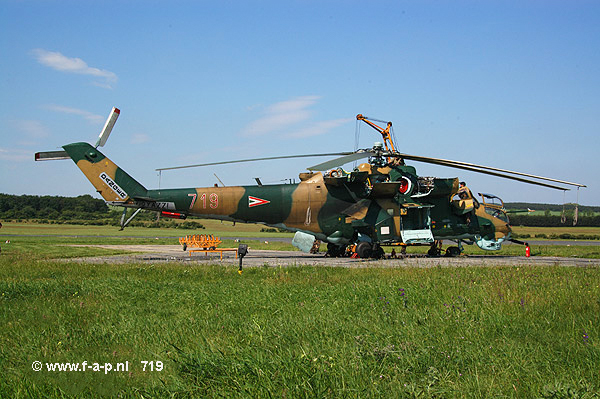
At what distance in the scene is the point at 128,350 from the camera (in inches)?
240

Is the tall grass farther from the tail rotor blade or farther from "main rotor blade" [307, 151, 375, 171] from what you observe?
the tail rotor blade

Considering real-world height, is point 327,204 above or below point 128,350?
above

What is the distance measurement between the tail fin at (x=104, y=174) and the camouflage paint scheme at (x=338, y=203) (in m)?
0.04

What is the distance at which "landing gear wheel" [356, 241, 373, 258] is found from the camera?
2278 cm

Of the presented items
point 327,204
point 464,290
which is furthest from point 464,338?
point 327,204

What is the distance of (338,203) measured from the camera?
909 inches

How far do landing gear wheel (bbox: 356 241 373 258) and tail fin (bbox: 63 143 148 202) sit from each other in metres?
9.73

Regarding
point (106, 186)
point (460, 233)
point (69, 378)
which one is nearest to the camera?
point (69, 378)

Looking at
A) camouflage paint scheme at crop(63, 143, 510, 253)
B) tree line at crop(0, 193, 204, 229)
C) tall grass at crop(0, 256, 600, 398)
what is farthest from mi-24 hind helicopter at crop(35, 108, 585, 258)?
tree line at crop(0, 193, 204, 229)

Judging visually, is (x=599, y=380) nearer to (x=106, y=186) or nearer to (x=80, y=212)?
(x=106, y=186)

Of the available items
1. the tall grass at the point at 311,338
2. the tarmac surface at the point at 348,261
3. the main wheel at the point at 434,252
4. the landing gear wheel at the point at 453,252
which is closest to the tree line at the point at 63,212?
the tarmac surface at the point at 348,261

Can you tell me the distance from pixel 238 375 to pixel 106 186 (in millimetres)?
18217

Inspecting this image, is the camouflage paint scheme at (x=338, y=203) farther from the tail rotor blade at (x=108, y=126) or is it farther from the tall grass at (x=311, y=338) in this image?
the tall grass at (x=311, y=338)

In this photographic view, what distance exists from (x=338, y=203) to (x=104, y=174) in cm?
1029
